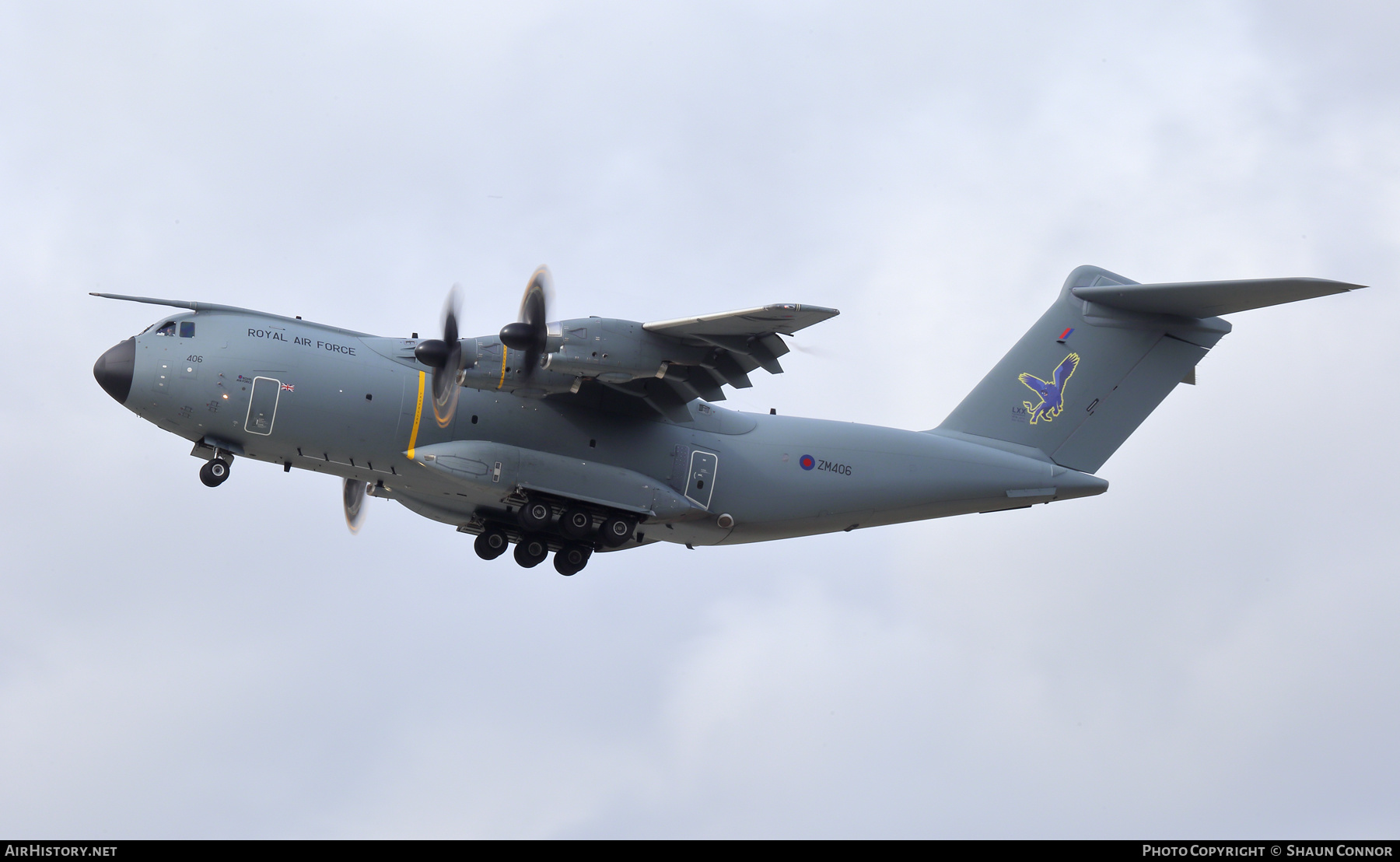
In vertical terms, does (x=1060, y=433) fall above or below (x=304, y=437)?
above

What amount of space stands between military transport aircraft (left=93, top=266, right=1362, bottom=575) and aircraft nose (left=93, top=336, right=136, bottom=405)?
0.8 inches

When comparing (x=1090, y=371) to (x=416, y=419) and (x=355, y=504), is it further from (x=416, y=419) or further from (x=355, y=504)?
(x=355, y=504)

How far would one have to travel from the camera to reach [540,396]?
14164 mm

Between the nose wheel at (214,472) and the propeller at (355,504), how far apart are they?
12.0 feet

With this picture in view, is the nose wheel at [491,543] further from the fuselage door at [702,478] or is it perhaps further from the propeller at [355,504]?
the propeller at [355,504]

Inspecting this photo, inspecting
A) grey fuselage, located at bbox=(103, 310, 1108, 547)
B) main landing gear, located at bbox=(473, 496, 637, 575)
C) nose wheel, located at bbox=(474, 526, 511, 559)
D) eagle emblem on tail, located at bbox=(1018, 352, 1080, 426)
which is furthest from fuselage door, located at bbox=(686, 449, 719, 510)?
eagle emblem on tail, located at bbox=(1018, 352, 1080, 426)

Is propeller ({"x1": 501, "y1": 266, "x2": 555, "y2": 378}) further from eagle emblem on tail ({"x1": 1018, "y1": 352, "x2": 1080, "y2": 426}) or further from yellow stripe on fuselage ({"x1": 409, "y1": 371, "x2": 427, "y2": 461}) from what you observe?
eagle emblem on tail ({"x1": 1018, "y1": 352, "x2": 1080, "y2": 426})

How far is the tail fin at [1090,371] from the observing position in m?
17.0

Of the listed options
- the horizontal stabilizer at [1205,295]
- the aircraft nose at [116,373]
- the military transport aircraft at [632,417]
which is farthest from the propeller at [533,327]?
the horizontal stabilizer at [1205,295]

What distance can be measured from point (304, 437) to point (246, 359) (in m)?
1.00
